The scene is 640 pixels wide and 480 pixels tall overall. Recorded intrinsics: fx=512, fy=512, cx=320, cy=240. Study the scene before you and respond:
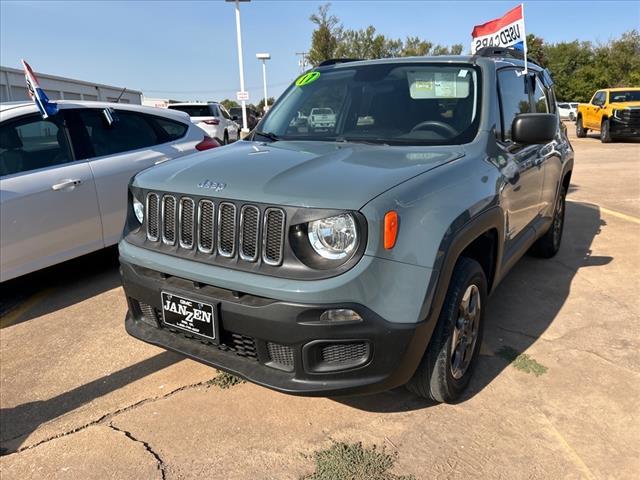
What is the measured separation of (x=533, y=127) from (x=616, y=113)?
16.6 metres

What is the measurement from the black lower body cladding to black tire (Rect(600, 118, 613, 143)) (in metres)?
18.2

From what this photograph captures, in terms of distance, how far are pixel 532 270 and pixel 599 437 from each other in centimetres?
260

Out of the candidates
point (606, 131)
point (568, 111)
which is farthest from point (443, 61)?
point (568, 111)

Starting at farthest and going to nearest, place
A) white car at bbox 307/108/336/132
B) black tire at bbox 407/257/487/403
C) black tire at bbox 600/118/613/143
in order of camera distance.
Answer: black tire at bbox 600/118/613/143 → white car at bbox 307/108/336/132 → black tire at bbox 407/257/487/403

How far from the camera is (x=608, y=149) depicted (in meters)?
16.0

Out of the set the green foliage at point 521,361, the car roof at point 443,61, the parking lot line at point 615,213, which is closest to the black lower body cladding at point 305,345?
the green foliage at point 521,361

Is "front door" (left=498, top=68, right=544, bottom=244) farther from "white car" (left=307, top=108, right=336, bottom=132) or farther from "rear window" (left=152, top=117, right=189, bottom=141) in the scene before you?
"rear window" (left=152, top=117, right=189, bottom=141)

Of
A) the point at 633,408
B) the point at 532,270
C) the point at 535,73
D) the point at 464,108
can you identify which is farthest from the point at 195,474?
the point at 535,73

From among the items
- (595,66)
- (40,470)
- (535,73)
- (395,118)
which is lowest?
(40,470)

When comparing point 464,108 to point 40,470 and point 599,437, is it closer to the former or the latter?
point 599,437

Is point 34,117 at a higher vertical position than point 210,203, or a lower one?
higher

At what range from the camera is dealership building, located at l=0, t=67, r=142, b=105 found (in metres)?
13.4

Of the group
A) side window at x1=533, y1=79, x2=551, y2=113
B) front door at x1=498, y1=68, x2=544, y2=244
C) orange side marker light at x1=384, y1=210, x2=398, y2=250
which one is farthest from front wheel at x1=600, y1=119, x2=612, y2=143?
orange side marker light at x1=384, y1=210, x2=398, y2=250

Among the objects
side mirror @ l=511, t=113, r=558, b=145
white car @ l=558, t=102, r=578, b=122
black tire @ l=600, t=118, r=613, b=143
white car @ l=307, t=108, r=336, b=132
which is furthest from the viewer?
white car @ l=558, t=102, r=578, b=122
